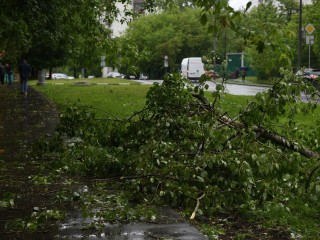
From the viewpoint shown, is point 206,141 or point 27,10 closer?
point 206,141

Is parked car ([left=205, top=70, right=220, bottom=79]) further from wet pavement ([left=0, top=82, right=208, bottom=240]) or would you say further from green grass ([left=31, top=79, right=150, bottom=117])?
green grass ([left=31, top=79, right=150, bottom=117])

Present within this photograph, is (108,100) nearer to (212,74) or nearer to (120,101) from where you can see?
(120,101)

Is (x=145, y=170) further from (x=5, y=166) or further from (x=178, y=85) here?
(x=5, y=166)

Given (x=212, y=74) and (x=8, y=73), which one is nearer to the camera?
(x=212, y=74)

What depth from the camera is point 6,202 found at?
18.4 ft

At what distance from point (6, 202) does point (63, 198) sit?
584 mm

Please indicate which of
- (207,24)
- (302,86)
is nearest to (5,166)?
(302,86)

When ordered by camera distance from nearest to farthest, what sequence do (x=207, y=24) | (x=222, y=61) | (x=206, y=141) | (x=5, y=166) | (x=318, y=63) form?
(x=207, y=24) → (x=206, y=141) → (x=222, y=61) → (x=5, y=166) → (x=318, y=63)

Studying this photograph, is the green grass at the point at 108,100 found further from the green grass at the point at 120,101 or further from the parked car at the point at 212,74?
the parked car at the point at 212,74

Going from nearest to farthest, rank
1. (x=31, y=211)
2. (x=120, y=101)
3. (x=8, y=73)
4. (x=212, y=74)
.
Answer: (x=31, y=211) → (x=212, y=74) → (x=120, y=101) → (x=8, y=73)

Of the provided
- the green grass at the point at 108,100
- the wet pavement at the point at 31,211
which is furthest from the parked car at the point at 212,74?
the green grass at the point at 108,100

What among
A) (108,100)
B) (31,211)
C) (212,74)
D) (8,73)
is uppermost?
(212,74)

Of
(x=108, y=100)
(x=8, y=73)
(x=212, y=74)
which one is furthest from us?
(x=8, y=73)

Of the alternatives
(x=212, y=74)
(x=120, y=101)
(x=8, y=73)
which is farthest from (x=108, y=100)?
(x=8, y=73)
